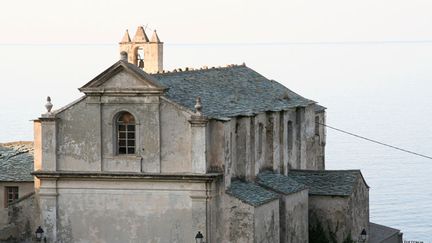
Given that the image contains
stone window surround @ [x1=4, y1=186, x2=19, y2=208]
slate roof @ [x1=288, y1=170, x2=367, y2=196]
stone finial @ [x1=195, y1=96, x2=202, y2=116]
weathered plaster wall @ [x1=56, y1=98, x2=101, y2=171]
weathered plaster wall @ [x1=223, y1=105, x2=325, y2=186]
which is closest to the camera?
stone finial @ [x1=195, y1=96, x2=202, y2=116]

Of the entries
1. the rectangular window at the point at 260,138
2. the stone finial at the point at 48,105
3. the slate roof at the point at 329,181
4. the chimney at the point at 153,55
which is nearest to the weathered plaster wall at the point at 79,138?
the stone finial at the point at 48,105

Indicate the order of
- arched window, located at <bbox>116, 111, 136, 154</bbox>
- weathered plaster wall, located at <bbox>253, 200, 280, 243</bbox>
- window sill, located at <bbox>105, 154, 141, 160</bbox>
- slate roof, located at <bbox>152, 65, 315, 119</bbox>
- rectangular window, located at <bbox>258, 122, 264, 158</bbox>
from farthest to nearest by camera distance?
rectangular window, located at <bbox>258, 122, 264, 158</bbox>
slate roof, located at <bbox>152, 65, 315, 119</bbox>
arched window, located at <bbox>116, 111, 136, 154</bbox>
window sill, located at <bbox>105, 154, 141, 160</bbox>
weathered plaster wall, located at <bbox>253, 200, 280, 243</bbox>

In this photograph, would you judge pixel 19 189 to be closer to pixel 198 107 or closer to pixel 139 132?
pixel 139 132

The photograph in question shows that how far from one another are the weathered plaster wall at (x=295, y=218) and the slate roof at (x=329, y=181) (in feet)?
3.66

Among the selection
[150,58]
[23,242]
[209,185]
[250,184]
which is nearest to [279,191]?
[250,184]

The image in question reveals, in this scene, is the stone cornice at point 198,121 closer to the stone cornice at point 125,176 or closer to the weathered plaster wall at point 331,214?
the stone cornice at point 125,176

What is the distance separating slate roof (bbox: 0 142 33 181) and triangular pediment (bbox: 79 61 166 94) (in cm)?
724

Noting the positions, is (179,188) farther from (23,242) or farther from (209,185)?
(23,242)

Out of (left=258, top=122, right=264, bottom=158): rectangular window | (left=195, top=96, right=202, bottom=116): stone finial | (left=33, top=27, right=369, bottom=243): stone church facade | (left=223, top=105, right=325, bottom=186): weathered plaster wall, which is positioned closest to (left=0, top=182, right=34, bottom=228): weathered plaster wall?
(left=33, top=27, right=369, bottom=243): stone church facade

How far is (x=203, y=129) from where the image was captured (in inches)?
2051

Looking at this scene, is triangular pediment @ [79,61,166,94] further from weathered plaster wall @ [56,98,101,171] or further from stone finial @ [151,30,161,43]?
stone finial @ [151,30,161,43]

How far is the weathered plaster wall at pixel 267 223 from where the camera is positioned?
173ft

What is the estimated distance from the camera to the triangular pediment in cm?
5250

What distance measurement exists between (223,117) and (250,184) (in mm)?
3530
